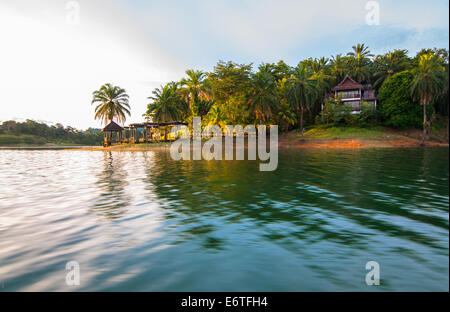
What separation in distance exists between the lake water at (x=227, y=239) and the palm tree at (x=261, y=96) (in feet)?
121

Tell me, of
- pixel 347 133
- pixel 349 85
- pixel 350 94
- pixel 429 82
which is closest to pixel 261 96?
pixel 347 133

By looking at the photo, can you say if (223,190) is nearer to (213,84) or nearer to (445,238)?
(445,238)

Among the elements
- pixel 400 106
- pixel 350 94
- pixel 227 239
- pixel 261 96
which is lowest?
pixel 227 239

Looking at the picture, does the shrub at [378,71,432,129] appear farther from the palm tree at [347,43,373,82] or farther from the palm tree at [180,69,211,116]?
the palm tree at [180,69,211,116]

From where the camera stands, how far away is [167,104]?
56.8m

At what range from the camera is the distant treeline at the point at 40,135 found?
88.1 meters

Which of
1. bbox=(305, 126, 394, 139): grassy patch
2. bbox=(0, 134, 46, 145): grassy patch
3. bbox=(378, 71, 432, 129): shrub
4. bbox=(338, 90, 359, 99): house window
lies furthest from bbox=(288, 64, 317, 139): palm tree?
bbox=(0, 134, 46, 145): grassy patch

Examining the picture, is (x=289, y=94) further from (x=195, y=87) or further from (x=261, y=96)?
(x=195, y=87)

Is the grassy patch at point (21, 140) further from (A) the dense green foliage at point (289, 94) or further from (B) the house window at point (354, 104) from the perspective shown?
(B) the house window at point (354, 104)

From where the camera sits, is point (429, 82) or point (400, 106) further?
point (400, 106)

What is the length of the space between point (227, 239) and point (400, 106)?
57.6 m

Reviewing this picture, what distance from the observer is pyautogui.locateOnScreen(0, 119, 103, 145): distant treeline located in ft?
289
